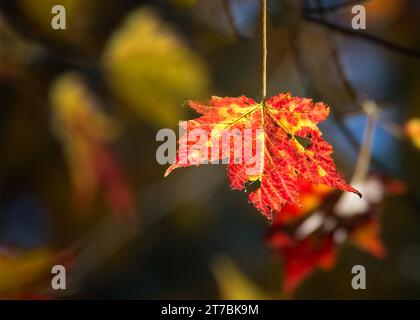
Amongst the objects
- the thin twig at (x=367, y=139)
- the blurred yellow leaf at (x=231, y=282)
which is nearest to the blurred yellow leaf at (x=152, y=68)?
the thin twig at (x=367, y=139)

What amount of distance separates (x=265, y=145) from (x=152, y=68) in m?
0.38

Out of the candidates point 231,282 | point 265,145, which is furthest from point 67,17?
point 231,282

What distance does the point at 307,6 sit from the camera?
79 cm

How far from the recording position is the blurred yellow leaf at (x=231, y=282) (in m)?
1.22

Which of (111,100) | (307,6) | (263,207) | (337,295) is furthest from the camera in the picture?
(337,295)

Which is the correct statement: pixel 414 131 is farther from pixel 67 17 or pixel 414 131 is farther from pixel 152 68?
pixel 67 17

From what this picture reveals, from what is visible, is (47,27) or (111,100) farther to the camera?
(111,100)

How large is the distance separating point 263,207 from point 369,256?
0.91 meters

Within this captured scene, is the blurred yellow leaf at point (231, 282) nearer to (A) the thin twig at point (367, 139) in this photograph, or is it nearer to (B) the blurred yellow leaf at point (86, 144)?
(B) the blurred yellow leaf at point (86, 144)

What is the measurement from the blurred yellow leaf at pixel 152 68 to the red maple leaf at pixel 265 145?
0.35m

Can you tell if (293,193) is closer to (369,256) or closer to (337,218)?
(337,218)

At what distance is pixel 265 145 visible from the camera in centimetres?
53

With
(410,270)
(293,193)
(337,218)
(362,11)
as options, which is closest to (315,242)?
(337,218)
